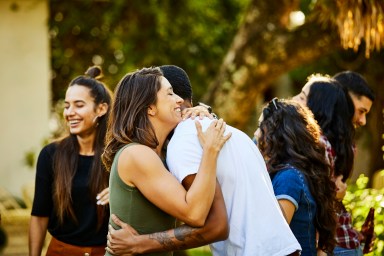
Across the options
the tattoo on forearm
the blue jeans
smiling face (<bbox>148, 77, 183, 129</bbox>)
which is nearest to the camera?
the tattoo on forearm

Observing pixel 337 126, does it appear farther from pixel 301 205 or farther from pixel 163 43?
pixel 163 43

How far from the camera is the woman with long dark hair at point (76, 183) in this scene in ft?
18.7

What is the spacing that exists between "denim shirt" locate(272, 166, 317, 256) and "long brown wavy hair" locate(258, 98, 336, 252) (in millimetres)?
51

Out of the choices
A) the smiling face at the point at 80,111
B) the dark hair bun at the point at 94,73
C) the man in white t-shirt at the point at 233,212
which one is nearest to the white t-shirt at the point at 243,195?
the man in white t-shirt at the point at 233,212

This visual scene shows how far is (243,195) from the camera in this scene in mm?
4133

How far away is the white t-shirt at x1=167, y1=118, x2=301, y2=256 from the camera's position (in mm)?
4113

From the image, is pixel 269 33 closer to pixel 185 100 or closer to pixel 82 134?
pixel 82 134

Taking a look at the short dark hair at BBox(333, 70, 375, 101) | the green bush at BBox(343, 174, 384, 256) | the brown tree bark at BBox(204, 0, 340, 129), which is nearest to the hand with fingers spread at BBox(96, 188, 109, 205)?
the short dark hair at BBox(333, 70, 375, 101)

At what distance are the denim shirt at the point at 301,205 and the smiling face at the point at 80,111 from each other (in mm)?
1587

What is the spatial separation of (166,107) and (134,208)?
50 centimetres

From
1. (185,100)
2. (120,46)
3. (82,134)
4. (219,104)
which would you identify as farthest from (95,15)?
(185,100)

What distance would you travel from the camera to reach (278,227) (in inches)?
164

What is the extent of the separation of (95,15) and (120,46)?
77 centimetres

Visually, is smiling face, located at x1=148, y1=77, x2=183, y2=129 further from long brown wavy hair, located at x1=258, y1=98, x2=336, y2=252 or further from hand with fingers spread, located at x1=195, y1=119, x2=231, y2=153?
long brown wavy hair, located at x1=258, y1=98, x2=336, y2=252
